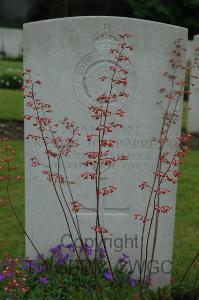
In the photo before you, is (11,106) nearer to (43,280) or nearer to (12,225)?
(12,225)

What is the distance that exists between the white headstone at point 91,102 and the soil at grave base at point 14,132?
171 inches

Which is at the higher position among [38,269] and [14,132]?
[14,132]

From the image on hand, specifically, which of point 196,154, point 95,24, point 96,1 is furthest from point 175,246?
point 96,1

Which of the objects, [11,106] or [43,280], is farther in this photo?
[11,106]

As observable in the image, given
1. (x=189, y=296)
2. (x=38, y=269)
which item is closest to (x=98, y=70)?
(x=38, y=269)

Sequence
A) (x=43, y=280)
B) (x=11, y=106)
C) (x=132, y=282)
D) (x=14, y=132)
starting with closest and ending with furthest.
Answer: (x=43, y=280), (x=132, y=282), (x=14, y=132), (x=11, y=106)

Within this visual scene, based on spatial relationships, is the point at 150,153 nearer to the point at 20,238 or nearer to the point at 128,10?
the point at 20,238

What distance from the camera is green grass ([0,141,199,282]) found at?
4.11m

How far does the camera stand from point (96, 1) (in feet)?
90.7

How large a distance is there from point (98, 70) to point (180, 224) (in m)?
2.08

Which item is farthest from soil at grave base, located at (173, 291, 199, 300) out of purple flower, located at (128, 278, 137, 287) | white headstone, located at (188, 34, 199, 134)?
white headstone, located at (188, 34, 199, 134)

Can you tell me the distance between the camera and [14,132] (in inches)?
314

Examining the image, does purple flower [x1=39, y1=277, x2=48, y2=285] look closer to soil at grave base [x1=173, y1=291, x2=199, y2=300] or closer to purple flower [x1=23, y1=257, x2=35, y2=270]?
purple flower [x1=23, y1=257, x2=35, y2=270]

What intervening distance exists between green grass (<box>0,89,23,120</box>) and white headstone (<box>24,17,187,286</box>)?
559cm
